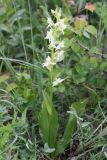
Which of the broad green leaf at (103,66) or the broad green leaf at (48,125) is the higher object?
the broad green leaf at (103,66)

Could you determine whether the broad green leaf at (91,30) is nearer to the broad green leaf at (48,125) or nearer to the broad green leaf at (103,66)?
the broad green leaf at (103,66)

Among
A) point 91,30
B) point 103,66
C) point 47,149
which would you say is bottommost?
point 47,149

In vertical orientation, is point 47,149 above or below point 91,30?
below

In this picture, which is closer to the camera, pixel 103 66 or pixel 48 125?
pixel 48 125

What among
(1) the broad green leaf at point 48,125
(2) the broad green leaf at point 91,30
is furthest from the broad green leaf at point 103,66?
(1) the broad green leaf at point 48,125

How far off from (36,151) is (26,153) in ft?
0.24

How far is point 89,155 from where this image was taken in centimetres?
169

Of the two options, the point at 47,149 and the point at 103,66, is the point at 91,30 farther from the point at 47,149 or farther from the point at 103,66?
the point at 47,149

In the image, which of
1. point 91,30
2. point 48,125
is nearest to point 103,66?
point 91,30

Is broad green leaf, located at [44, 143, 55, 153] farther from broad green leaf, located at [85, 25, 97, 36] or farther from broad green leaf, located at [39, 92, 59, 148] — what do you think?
broad green leaf, located at [85, 25, 97, 36]

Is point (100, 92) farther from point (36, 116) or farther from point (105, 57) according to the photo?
point (36, 116)

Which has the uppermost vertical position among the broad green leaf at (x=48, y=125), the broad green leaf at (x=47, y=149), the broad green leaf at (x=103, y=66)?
the broad green leaf at (x=103, y=66)

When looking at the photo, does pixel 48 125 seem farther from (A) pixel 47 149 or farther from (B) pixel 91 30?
(B) pixel 91 30

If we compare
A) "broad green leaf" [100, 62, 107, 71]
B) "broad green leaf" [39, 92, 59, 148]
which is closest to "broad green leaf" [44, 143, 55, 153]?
"broad green leaf" [39, 92, 59, 148]
